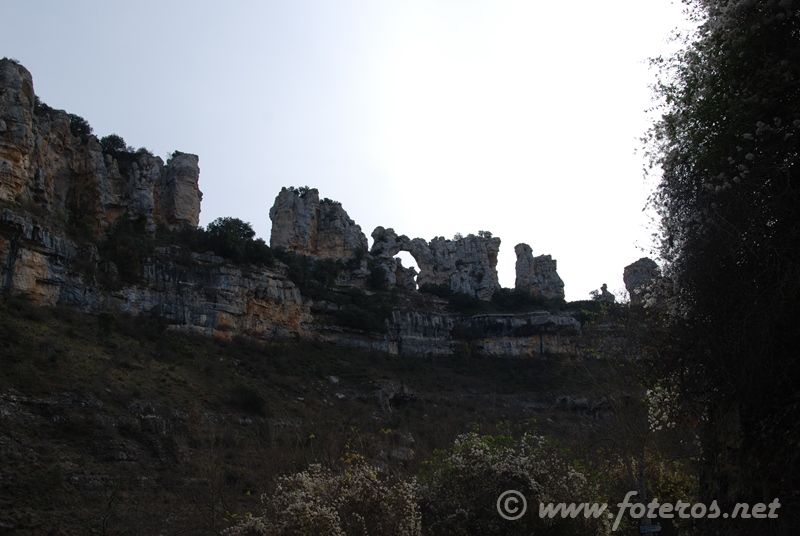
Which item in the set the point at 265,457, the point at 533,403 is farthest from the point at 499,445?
the point at 533,403

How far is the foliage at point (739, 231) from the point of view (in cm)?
625

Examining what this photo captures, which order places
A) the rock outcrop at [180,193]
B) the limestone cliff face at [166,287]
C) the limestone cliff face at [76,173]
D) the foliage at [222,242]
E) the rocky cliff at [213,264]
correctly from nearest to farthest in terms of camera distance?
the limestone cliff face at [166,287], the limestone cliff face at [76,173], the rocky cliff at [213,264], the foliage at [222,242], the rock outcrop at [180,193]

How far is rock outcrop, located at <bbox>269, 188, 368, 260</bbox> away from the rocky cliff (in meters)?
0.12

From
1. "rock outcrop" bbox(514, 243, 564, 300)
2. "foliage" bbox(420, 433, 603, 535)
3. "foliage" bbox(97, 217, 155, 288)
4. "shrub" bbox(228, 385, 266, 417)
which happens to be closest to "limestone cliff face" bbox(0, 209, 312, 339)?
"foliage" bbox(97, 217, 155, 288)

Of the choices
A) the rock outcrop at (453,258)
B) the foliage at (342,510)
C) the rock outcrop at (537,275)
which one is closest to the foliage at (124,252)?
the rock outcrop at (453,258)

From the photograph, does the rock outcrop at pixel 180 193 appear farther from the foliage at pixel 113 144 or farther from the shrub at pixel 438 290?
the shrub at pixel 438 290

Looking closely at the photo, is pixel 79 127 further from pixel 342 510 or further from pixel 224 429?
pixel 342 510

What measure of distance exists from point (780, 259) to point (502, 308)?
58779mm

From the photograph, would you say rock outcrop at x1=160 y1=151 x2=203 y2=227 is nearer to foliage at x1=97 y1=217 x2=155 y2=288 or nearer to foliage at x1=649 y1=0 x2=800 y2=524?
foliage at x1=97 y1=217 x2=155 y2=288

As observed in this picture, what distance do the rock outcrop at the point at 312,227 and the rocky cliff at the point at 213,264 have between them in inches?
4.7

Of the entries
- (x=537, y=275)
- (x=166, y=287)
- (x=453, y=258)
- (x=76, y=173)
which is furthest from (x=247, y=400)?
(x=537, y=275)

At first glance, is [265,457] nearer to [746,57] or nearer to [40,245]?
[746,57]

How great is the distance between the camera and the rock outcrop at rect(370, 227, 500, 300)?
223ft

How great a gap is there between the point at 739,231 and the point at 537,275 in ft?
221
